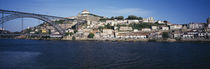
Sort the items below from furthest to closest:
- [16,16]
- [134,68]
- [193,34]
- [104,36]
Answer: [104,36] < [193,34] < [16,16] < [134,68]

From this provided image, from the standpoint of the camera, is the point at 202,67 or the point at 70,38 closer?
the point at 202,67

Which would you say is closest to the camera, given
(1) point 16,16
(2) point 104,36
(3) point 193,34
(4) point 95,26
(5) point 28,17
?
(1) point 16,16

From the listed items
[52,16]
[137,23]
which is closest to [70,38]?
[52,16]

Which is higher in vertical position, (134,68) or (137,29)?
(137,29)

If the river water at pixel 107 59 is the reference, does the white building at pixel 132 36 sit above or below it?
above

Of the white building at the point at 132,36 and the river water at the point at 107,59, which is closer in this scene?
the river water at the point at 107,59

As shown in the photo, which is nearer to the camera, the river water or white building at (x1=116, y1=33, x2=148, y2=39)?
the river water

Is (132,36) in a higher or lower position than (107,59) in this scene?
higher

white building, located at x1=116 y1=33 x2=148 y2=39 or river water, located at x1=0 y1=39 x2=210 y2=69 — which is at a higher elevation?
white building, located at x1=116 y1=33 x2=148 y2=39

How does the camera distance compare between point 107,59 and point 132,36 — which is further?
point 132,36

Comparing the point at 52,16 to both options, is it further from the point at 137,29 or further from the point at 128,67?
the point at 128,67
